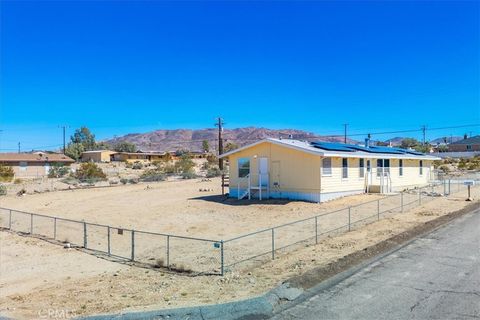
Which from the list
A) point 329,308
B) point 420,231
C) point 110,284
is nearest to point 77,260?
point 110,284

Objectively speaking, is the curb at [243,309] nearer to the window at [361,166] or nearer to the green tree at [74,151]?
the window at [361,166]

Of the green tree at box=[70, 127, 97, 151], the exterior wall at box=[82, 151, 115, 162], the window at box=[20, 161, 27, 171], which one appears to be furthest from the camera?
the green tree at box=[70, 127, 97, 151]

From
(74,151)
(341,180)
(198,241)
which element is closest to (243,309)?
(198,241)

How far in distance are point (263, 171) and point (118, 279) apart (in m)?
17.9

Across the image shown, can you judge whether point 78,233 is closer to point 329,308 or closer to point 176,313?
point 176,313

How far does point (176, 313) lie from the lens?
737cm

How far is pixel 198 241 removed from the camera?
15766mm

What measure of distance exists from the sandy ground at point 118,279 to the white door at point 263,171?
1011 centimetres

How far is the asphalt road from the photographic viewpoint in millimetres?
7262

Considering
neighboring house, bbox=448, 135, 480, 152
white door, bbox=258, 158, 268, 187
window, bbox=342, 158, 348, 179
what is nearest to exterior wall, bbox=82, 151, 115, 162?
white door, bbox=258, 158, 268, 187

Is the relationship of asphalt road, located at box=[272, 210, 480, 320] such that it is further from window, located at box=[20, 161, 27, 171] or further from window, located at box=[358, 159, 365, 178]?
window, located at box=[20, 161, 27, 171]

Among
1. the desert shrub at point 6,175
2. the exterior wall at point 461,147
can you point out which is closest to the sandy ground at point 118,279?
the desert shrub at point 6,175

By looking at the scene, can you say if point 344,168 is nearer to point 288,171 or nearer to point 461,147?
point 288,171

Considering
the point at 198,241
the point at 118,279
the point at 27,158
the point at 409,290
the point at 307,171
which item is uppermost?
the point at 27,158
